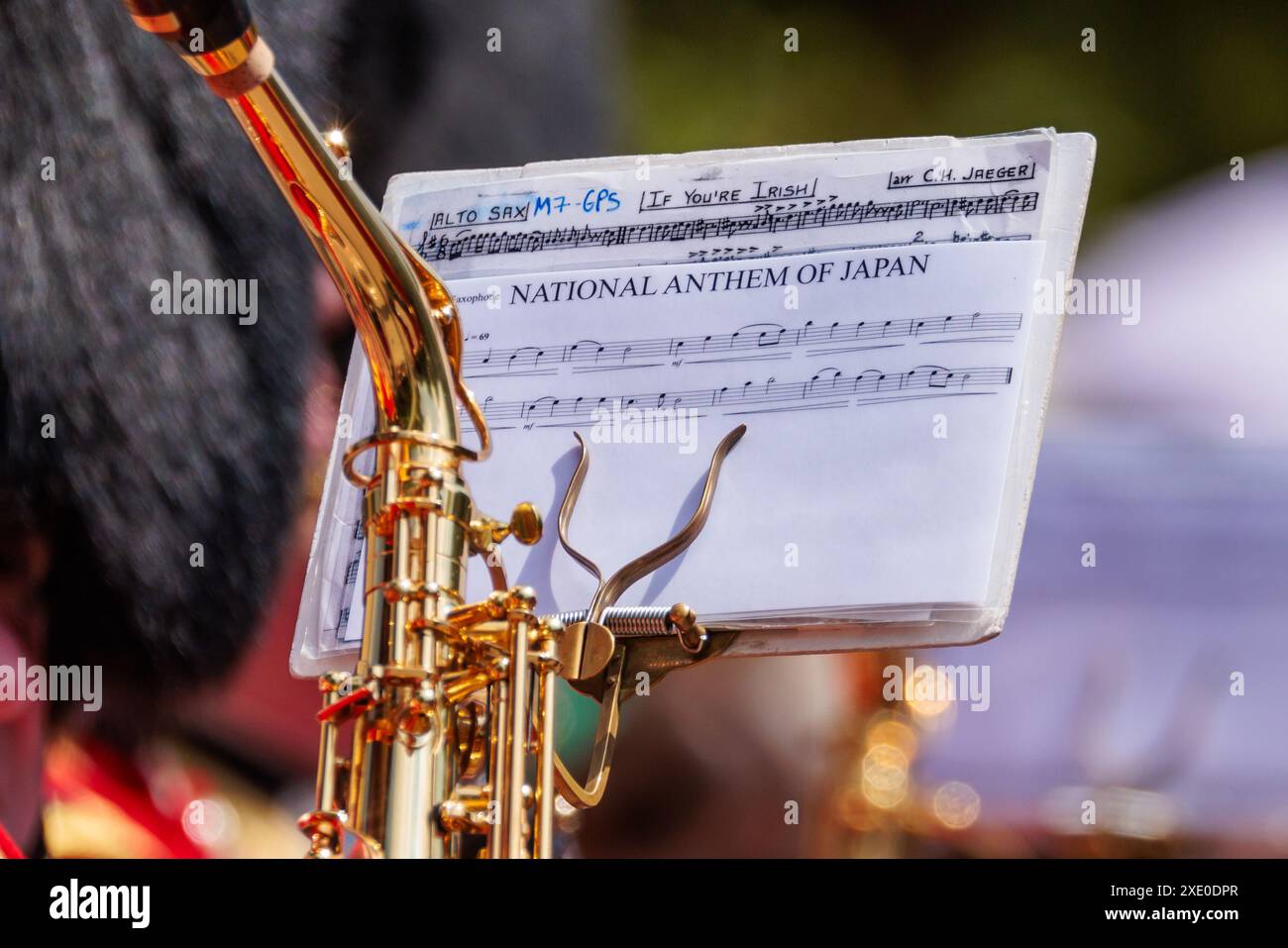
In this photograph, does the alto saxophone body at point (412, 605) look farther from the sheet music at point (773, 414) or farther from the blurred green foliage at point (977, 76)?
the blurred green foliage at point (977, 76)

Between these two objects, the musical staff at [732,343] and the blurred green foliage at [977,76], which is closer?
the musical staff at [732,343]

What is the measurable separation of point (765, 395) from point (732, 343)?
0.05 metres

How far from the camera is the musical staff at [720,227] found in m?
1.20

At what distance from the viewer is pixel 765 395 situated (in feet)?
→ 3.87

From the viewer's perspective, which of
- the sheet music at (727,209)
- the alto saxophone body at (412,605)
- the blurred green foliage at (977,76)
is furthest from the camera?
the blurred green foliage at (977,76)

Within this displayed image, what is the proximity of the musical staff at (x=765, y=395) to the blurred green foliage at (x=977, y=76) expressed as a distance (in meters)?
2.83

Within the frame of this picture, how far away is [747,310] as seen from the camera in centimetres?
121

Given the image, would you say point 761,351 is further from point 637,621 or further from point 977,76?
point 977,76

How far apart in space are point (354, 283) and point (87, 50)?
2.21 feet

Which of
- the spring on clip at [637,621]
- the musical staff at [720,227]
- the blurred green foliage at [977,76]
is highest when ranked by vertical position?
the blurred green foliage at [977,76]

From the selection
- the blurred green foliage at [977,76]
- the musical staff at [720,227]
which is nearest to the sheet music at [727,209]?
the musical staff at [720,227]

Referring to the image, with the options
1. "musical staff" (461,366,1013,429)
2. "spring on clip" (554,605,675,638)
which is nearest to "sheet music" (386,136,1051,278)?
"musical staff" (461,366,1013,429)

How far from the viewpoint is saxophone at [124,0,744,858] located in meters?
1.08

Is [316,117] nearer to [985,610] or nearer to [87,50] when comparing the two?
[87,50]
